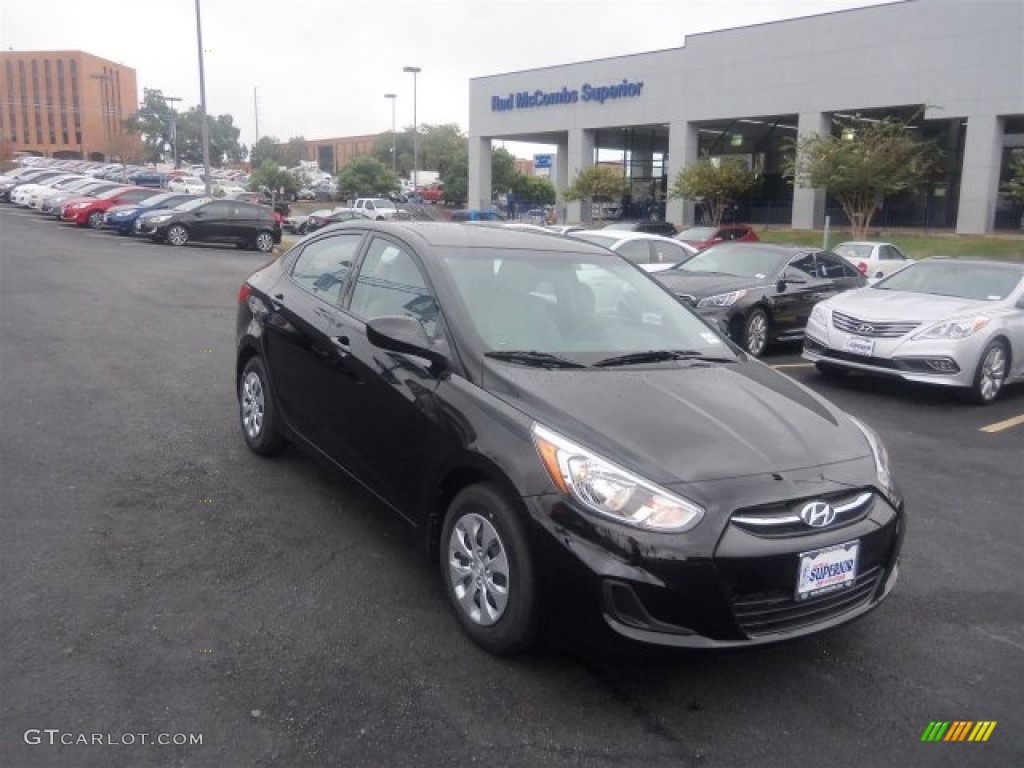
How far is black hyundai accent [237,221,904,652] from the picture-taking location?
123 inches

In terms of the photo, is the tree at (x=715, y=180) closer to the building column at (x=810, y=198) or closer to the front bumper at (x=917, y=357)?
the building column at (x=810, y=198)

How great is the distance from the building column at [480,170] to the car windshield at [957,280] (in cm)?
3941

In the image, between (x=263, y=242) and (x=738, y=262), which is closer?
(x=738, y=262)

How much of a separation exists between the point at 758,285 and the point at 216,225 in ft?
61.5

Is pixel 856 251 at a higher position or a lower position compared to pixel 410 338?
lower

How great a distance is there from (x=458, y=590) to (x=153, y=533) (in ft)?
6.21

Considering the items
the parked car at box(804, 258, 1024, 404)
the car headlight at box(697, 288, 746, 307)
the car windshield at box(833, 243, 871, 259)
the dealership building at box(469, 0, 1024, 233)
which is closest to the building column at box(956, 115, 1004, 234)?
the dealership building at box(469, 0, 1024, 233)

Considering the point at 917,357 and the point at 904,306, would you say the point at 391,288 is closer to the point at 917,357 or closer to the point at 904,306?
the point at 917,357

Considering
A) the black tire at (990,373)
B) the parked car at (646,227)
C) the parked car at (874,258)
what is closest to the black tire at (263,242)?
the parked car at (646,227)

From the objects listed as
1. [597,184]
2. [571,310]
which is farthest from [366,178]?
[571,310]

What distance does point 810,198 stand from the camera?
35.4 m

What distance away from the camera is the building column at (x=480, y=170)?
4841 centimetres

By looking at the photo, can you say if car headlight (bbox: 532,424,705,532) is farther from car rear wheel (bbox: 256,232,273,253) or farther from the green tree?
the green tree

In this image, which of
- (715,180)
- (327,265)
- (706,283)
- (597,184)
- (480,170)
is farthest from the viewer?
(480,170)
